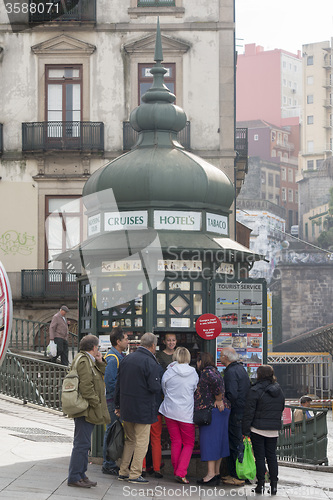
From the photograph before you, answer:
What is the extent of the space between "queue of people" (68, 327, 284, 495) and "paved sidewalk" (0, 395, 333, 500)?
26cm

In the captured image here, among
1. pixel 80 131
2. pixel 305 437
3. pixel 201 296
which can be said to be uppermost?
pixel 80 131

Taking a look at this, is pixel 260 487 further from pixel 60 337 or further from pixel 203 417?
pixel 60 337

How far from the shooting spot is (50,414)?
18109mm

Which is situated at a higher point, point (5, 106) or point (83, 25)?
point (83, 25)

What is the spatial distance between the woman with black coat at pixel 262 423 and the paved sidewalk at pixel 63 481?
0.31m

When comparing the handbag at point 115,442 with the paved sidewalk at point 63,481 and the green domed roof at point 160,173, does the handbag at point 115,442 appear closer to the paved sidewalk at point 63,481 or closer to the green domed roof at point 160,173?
the paved sidewalk at point 63,481

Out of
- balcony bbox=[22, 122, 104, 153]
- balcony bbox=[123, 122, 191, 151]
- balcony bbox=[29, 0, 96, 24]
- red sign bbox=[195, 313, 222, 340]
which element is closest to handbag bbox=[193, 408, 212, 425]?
red sign bbox=[195, 313, 222, 340]

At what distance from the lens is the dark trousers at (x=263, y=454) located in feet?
35.0

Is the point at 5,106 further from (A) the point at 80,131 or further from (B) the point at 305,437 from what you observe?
(B) the point at 305,437

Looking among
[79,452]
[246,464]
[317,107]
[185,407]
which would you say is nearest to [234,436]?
[246,464]

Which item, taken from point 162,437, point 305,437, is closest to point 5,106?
point 305,437

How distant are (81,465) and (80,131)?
2051 centimetres

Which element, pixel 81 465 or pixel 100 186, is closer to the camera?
pixel 81 465

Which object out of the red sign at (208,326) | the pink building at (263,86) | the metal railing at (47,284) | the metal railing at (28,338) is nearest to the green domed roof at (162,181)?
the red sign at (208,326)
